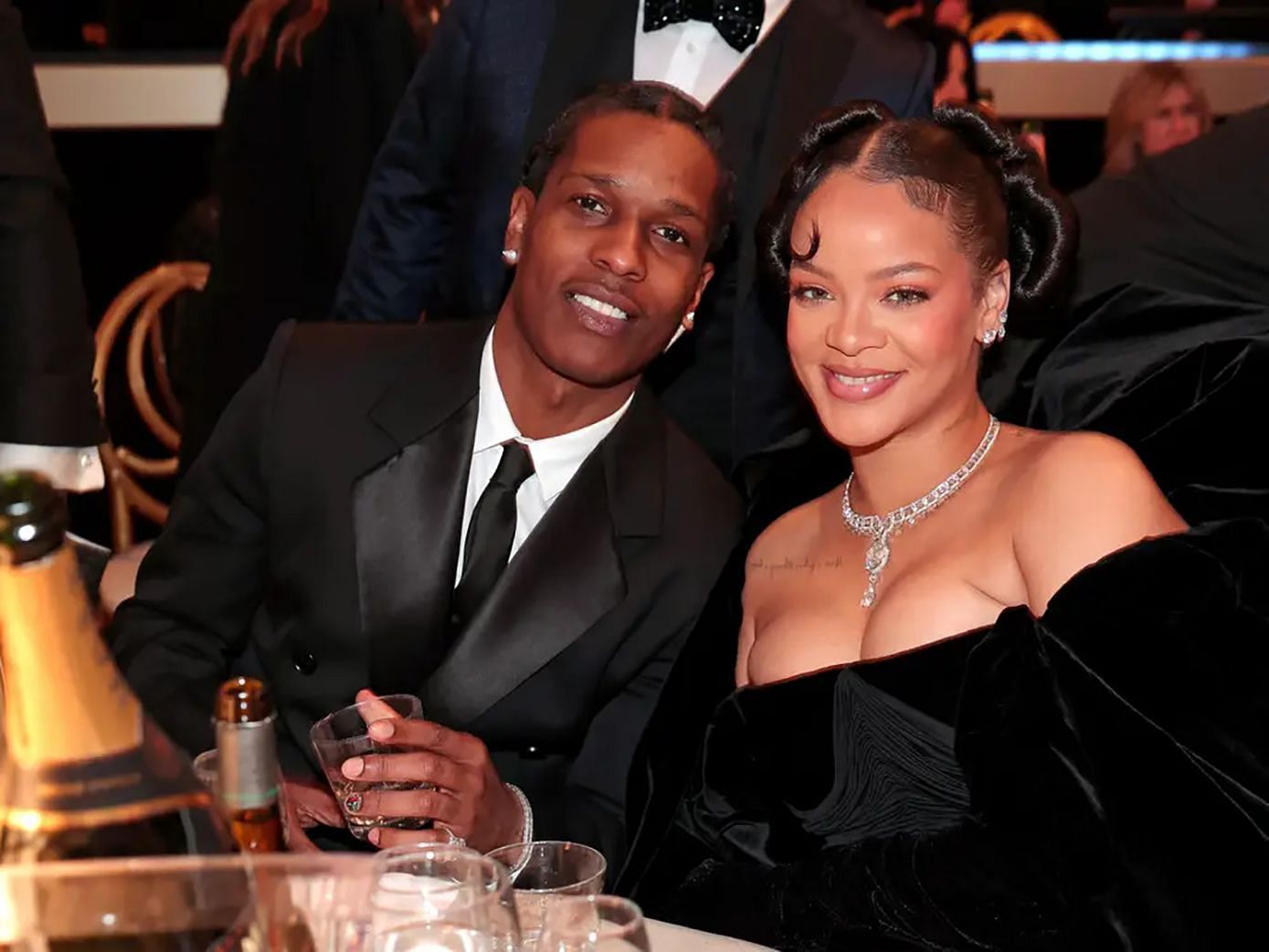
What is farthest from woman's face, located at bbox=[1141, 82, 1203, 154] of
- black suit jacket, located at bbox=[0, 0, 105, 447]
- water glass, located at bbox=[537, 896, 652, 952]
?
water glass, located at bbox=[537, 896, 652, 952]

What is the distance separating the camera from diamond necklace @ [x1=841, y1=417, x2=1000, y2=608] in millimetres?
1916

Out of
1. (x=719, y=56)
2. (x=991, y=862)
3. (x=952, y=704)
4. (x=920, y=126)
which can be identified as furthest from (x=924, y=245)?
(x=719, y=56)

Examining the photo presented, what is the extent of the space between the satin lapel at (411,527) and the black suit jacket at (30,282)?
1.42 ft

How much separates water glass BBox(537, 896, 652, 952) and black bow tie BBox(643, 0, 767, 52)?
5.88 ft

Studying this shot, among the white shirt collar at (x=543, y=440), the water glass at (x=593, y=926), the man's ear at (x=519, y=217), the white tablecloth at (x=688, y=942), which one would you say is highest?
the man's ear at (x=519, y=217)

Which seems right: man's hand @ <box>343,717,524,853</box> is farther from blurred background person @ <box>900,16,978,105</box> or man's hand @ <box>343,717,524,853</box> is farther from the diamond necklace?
blurred background person @ <box>900,16,978,105</box>

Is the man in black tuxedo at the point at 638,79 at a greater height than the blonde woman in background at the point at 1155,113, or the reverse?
the man in black tuxedo at the point at 638,79

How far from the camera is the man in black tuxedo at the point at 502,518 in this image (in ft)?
6.86

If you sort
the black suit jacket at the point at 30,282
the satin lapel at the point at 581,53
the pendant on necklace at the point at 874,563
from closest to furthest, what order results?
the pendant on necklace at the point at 874,563
the black suit jacket at the point at 30,282
the satin lapel at the point at 581,53

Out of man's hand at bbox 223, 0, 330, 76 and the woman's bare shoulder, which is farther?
man's hand at bbox 223, 0, 330, 76

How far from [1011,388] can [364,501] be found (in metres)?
0.85

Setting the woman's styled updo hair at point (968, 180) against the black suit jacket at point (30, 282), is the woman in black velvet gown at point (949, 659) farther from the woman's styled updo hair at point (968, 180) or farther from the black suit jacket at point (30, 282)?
the black suit jacket at point (30, 282)

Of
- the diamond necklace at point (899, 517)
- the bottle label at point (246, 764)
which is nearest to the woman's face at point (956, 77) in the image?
the diamond necklace at point (899, 517)

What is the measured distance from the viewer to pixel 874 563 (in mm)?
1952
